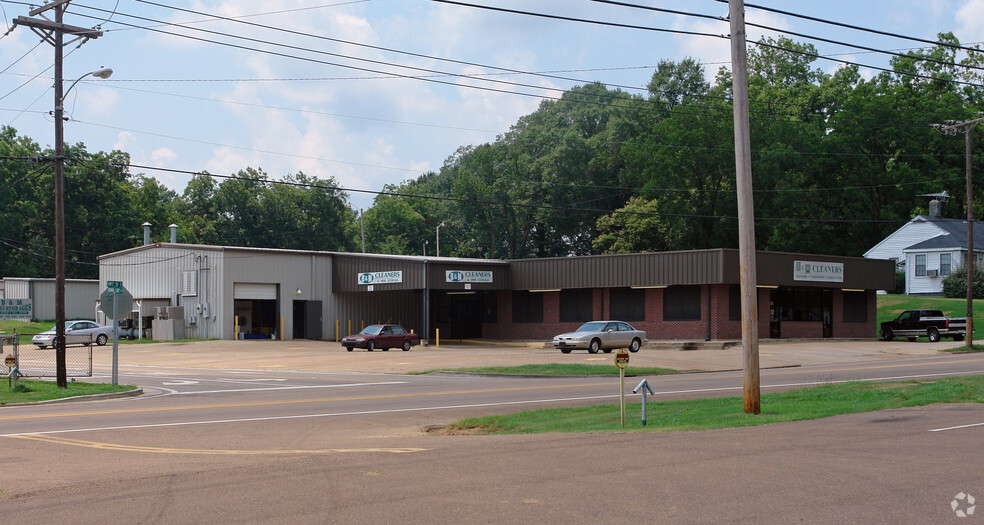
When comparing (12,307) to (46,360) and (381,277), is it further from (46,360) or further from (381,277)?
(381,277)

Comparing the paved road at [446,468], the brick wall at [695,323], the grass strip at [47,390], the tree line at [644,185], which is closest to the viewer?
the paved road at [446,468]

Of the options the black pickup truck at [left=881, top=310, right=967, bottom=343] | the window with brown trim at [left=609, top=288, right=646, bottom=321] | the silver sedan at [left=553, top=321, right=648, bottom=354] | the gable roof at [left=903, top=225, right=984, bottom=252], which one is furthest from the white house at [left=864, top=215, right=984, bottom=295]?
the silver sedan at [left=553, top=321, right=648, bottom=354]

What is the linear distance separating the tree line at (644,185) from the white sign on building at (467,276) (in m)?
7.97

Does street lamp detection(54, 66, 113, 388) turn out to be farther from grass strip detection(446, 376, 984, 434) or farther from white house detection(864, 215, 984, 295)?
white house detection(864, 215, 984, 295)

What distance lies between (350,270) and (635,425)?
140 feet

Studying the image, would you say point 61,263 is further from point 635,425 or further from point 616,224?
point 616,224

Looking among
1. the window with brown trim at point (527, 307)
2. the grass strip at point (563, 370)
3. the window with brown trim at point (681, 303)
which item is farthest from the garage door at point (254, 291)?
the grass strip at point (563, 370)

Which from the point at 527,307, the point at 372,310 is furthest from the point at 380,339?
the point at 372,310

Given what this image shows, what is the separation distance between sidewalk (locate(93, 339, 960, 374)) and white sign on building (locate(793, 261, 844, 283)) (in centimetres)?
343

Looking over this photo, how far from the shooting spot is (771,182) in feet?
230

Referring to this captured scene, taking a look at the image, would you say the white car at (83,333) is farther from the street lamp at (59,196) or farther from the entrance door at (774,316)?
the entrance door at (774,316)

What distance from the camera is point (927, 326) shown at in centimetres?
4856

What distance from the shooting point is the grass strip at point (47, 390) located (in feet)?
73.4

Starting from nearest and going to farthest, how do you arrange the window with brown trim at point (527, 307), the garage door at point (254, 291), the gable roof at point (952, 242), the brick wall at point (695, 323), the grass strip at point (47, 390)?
1. the grass strip at point (47, 390)
2. the brick wall at point (695, 323)
3. the garage door at point (254, 291)
4. the window with brown trim at point (527, 307)
5. the gable roof at point (952, 242)
